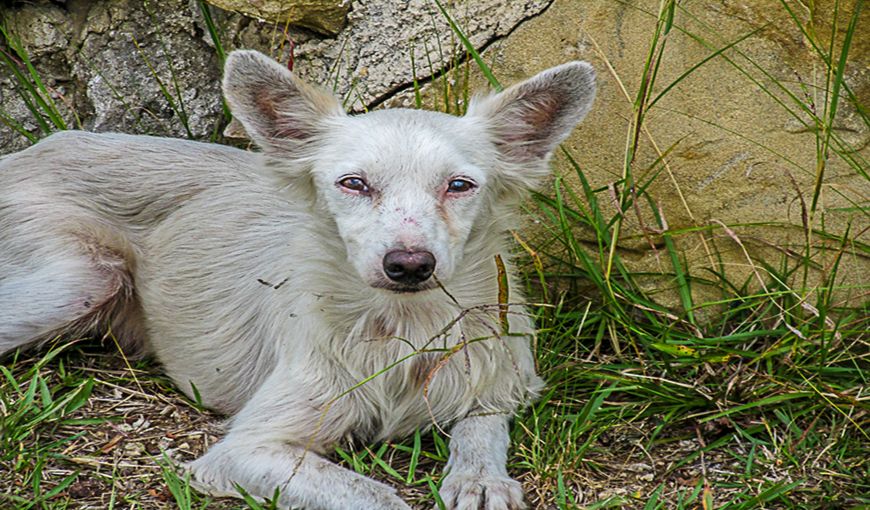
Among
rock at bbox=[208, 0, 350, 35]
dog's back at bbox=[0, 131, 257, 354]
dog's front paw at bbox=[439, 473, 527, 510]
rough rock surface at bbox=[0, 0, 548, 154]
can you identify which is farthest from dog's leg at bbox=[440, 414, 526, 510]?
rock at bbox=[208, 0, 350, 35]

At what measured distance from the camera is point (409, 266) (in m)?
3.14

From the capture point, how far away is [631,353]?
13.7 feet

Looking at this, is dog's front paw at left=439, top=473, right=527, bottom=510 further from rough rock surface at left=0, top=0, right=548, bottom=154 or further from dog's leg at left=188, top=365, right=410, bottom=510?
rough rock surface at left=0, top=0, right=548, bottom=154

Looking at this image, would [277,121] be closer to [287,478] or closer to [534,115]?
[534,115]

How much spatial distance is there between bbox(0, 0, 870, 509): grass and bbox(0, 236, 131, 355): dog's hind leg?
13cm

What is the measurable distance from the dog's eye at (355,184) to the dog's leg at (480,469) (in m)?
0.88

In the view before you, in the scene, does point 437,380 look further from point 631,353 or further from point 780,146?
point 780,146

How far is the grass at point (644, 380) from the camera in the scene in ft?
11.2

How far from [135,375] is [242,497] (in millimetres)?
1044

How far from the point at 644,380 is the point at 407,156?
1.16 metres

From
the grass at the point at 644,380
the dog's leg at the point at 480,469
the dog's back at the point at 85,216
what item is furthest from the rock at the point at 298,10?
the dog's leg at the point at 480,469

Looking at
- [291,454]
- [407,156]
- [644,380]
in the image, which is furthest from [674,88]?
[291,454]

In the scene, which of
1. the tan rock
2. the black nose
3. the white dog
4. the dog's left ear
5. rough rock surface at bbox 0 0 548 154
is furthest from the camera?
rough rock surface at bbox 0 0 548 154

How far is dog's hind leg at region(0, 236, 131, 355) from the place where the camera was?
410 cm
